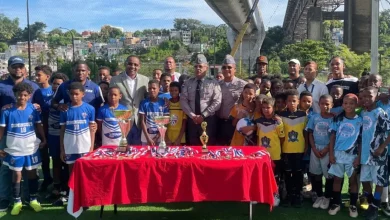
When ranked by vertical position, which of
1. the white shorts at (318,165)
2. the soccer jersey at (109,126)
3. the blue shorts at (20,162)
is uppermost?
the soccer jersey at (109,126)

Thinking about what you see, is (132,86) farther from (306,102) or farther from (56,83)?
(306,102)

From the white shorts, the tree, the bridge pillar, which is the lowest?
the white shorts

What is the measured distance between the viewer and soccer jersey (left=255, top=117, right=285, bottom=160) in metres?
4.70

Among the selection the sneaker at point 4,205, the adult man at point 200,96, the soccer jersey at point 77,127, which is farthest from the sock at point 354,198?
the sneaker at point 4,205

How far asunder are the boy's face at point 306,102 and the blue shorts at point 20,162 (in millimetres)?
3412

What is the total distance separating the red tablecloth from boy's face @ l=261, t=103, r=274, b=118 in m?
0.95

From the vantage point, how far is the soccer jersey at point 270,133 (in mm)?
4703

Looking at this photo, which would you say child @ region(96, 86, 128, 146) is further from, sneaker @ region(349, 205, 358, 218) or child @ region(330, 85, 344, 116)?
sneaker @ region(349, 205, 358, 218)

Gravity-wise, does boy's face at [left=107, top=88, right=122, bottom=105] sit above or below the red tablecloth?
above

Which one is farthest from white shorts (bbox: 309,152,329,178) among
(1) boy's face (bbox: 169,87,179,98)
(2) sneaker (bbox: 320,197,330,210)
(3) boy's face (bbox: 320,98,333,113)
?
(1) boy's face (bbox: 169,87,179,98)

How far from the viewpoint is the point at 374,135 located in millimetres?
4441

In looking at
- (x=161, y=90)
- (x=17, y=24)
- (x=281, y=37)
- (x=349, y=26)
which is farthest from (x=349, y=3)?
(x=17, y=24)

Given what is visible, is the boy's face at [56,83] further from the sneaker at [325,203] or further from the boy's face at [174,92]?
the sneaker at [325,203]

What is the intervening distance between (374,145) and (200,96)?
7.03 ft
